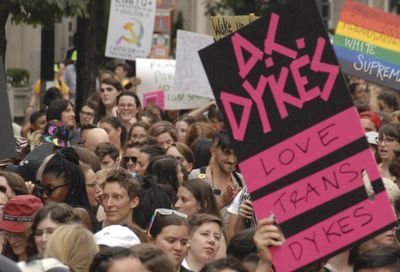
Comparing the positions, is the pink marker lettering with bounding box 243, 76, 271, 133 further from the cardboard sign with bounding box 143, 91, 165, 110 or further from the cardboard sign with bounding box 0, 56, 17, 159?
the cardboard sign with bounding box 143, 91, 165, 110

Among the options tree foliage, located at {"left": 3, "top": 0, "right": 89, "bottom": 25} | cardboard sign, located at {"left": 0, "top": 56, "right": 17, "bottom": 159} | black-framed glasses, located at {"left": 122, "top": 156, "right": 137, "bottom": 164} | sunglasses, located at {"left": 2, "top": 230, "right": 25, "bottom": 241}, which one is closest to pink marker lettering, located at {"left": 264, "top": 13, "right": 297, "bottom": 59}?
sunglasses, located at {"left": 2, "top": 230, "right": 25, "bottom": 241}

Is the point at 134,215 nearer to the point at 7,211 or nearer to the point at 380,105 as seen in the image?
the point at 7,211

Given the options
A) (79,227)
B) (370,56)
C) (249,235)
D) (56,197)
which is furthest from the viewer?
(370,56)

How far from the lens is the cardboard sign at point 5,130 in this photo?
9.17 meters

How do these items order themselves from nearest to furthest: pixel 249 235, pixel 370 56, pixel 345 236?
pixel 345 236
pixel 249 235
pixel 370 56

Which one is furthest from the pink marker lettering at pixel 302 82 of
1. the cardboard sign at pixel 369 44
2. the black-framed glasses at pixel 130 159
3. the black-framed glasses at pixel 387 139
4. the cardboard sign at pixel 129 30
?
the cardboard sign at pixel 129 30

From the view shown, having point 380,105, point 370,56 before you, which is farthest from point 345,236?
point 380,105

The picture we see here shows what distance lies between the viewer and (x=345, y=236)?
6254 mm

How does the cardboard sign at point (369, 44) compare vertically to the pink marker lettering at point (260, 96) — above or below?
below

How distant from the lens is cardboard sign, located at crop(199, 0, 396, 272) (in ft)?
20.6

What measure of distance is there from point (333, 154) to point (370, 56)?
10.2m

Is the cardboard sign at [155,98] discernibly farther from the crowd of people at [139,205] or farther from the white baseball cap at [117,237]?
the white baseball cap at [117,237]

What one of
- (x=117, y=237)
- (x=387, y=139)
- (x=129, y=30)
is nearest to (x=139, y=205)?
(x=117, y=237)

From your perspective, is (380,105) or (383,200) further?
(380,105)
